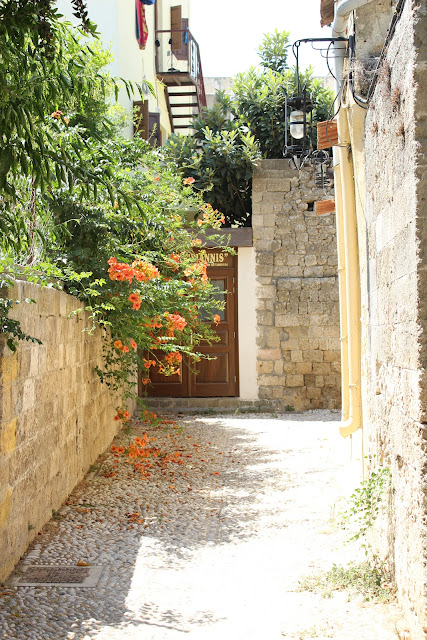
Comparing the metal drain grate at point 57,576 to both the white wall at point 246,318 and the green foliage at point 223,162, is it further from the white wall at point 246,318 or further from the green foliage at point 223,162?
the green foliage at point 223,162

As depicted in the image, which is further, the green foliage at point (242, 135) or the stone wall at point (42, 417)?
the green foliage at point (242, 135)

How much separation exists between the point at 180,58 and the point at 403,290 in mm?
11334

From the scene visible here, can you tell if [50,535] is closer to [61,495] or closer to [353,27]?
[61,495]

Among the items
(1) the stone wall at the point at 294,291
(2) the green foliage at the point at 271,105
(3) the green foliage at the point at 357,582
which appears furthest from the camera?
(2) the green foliage at the point at 271,105

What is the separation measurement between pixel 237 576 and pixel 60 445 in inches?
71.4

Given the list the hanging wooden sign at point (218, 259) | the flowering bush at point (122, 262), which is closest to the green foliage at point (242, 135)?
the hanging wooden sign at point (218, 259)

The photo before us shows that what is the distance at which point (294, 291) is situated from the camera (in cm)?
1080

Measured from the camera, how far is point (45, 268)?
167 inches

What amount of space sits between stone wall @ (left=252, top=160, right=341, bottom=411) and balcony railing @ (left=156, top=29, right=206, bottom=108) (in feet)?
9.31

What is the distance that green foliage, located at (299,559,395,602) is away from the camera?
3.37 m

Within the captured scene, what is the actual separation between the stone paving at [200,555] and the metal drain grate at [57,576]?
0.04 m

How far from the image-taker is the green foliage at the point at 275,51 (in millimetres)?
12211

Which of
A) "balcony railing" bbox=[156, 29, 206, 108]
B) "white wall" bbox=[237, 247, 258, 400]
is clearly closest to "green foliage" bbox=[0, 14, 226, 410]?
"white wall" bbox=[237, 247, 258, 400]

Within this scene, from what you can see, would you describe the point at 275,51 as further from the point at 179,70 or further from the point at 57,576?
the point at 57,576
